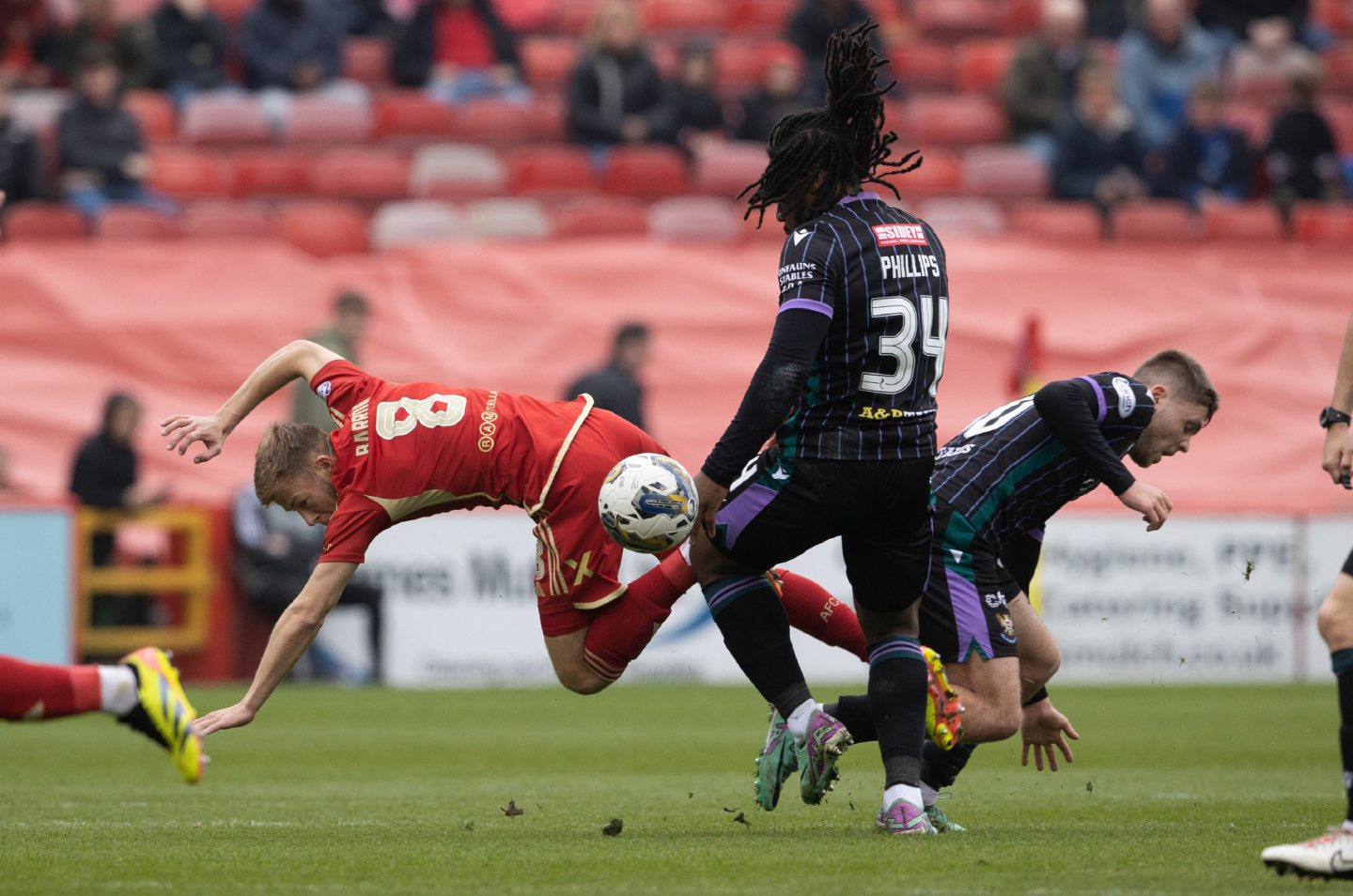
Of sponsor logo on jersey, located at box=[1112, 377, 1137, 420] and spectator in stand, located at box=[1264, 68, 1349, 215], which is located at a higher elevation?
spectator in stand, located at box=[1264, 68, 1349, 215]

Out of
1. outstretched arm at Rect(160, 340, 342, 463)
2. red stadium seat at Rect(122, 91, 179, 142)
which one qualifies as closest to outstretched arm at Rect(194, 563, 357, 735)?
outstretched arm at Rect(160, 340, 342, 463)

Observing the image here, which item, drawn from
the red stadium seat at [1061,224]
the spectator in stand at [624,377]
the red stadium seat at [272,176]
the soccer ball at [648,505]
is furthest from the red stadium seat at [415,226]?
the soccer ball at [648,505]

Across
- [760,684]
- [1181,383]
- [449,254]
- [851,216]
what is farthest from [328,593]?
[449,254]

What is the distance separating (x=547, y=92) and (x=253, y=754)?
38.5 feet

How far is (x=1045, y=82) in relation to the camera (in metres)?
19.8

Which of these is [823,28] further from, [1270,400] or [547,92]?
[1270,400]

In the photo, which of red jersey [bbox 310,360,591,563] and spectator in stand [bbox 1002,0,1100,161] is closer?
red jersey [bbox 310,360,591,563]

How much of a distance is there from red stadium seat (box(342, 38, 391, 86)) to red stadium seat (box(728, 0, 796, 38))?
161 inches

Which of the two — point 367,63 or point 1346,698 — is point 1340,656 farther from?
point 367,63

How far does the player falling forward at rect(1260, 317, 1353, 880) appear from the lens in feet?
16.6

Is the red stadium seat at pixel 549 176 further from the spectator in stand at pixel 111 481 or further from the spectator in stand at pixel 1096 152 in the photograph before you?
the spectator in stand at pixel 111 481

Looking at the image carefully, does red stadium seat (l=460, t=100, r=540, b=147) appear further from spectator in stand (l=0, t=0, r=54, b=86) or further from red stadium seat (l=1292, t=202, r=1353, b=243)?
red stadium seat (l=1292, t=202, r=1353, b=243)

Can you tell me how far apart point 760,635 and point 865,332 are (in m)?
1.13

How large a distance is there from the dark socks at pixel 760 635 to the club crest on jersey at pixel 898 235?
1.25 meters
